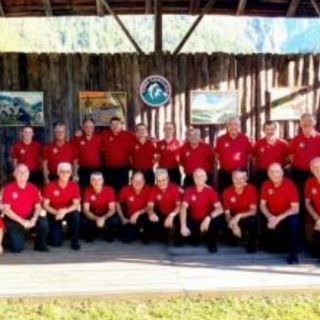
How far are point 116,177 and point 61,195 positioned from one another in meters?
1.12

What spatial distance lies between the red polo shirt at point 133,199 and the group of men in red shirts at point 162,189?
1 cm

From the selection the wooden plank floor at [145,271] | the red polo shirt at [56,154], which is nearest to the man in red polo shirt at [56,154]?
the red polo shirt at [56,154]

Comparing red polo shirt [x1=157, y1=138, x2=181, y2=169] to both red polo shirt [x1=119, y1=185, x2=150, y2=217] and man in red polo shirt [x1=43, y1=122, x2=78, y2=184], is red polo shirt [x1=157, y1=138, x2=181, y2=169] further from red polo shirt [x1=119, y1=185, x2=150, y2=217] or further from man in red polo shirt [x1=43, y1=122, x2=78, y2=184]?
man in red polo shirt [x1=43, y1=122, x2=78, y2=184]

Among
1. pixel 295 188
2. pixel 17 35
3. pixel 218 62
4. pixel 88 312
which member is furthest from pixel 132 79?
pixel 17 35

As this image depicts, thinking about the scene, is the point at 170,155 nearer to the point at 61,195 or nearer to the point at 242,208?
the point at 242,208

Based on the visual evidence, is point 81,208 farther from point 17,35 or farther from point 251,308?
point 17,35

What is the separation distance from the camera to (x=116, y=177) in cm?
1048

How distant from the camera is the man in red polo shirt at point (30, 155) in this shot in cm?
1025

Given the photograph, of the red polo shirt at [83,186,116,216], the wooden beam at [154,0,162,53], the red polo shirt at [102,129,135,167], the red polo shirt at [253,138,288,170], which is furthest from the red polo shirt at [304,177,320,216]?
the wooden beam at [154,0,162,53]

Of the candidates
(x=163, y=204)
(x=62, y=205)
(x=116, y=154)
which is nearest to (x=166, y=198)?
(x=163, y=204)

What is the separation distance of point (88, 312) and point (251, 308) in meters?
1.57

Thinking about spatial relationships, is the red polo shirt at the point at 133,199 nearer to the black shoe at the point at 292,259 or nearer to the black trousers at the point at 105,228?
the black trousers at the point at 105,228

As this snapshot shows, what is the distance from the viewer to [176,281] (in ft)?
26.2

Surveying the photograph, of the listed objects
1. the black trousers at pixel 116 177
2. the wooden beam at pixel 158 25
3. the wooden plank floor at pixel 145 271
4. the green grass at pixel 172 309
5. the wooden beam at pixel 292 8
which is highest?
the wooden beam at pixel 292 8
